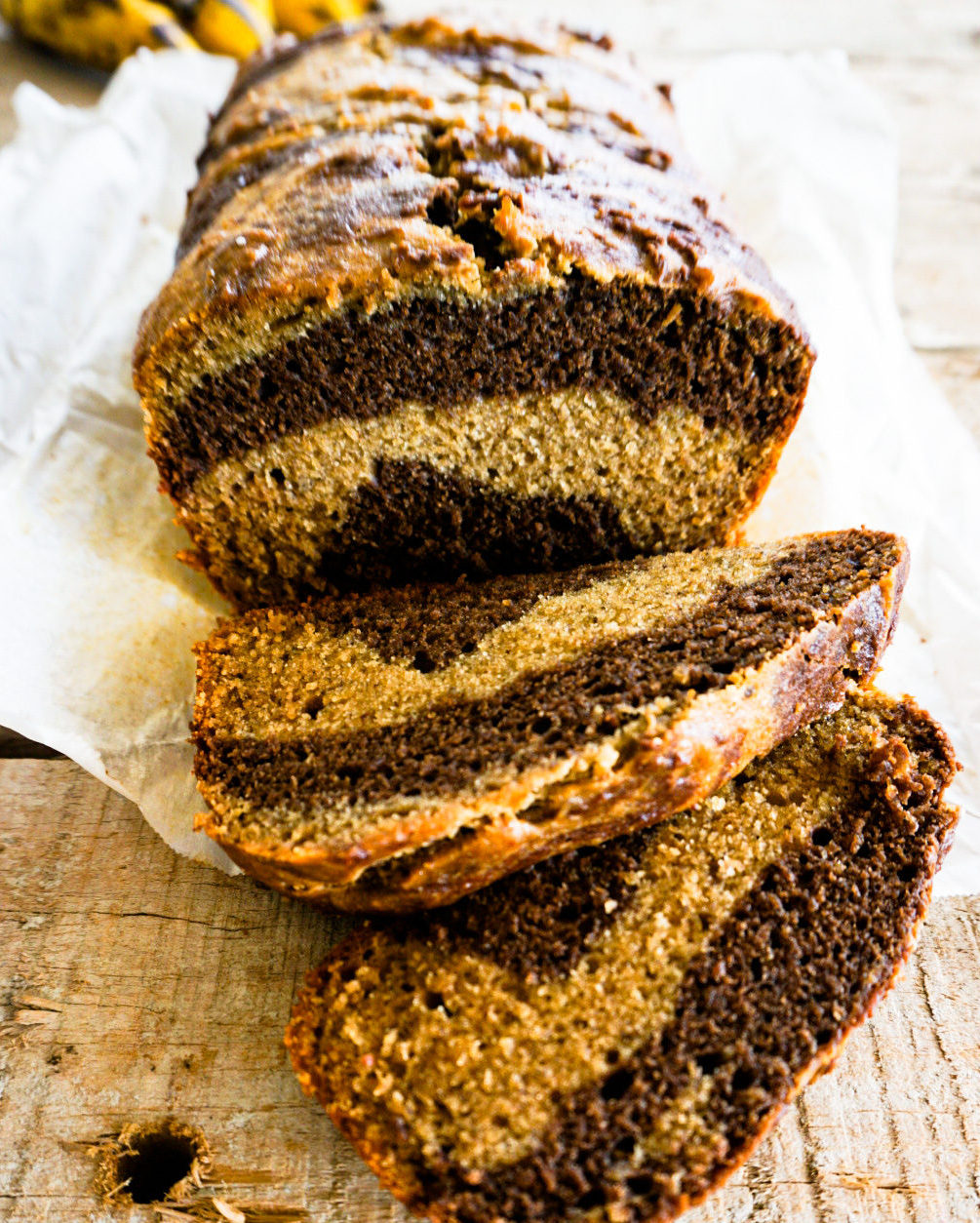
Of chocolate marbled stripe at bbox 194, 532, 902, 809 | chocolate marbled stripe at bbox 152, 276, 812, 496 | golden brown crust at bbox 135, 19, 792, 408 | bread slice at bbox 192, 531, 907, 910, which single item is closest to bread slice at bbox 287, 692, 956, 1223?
bread slice at bbox 192, 531, 907, 910

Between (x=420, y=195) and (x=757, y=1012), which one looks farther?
(x=420, y=195)

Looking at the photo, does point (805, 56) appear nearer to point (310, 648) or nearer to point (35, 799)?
point (310, 648)

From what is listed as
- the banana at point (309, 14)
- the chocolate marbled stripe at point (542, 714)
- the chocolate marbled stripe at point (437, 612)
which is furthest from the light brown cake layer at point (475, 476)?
the banana at point (309, 14)

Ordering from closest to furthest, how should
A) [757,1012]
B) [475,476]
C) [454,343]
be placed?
[757,1012]
[454,343]
[475,476]

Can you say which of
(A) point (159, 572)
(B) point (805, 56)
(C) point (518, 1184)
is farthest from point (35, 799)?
(B) point (805, 56)

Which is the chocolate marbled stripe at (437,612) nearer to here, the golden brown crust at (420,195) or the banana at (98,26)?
the golden brown crust at (420,195)

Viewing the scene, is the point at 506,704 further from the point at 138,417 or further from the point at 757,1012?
the point at 138,417

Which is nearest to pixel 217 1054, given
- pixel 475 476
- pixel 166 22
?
pixel 475 476
